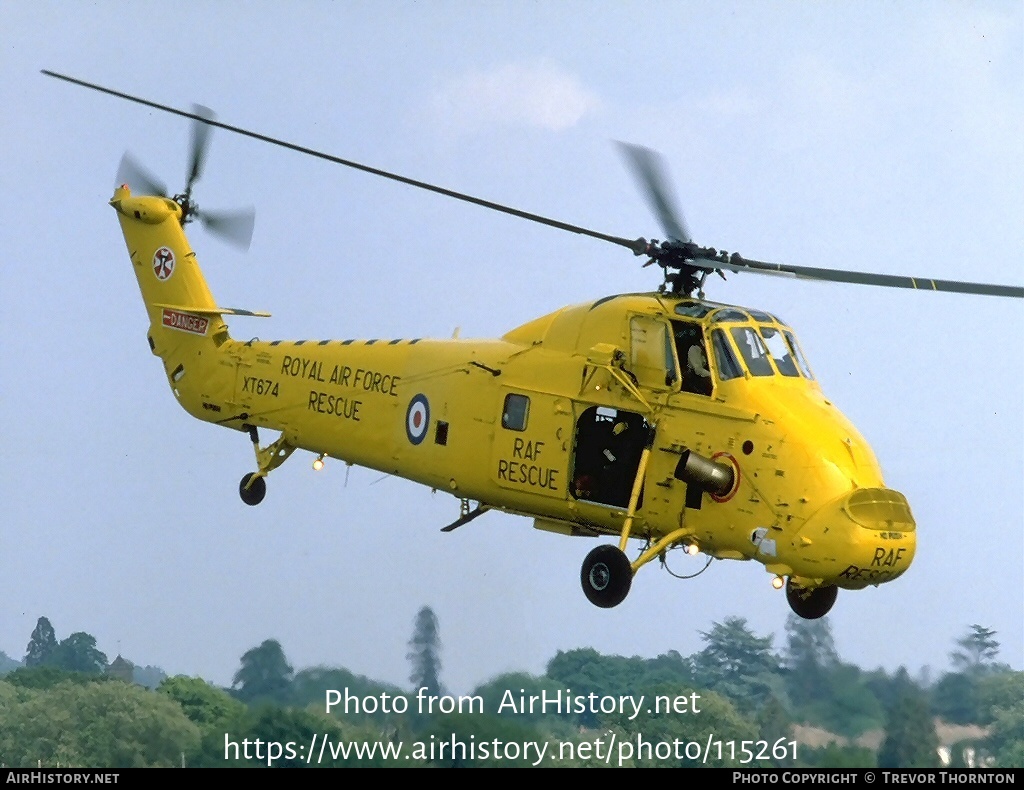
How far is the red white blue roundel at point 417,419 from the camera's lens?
22453 millimetres

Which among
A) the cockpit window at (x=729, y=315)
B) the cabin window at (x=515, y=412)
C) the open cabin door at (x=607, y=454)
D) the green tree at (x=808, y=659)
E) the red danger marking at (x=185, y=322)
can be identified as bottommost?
the green tree at (x=808, y=659)

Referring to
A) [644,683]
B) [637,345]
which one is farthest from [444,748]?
[637,345]

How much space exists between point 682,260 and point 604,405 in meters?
1.78

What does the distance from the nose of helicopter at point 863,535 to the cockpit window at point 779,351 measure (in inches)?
71.7

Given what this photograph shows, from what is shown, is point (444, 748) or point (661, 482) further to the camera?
point (444, 748)

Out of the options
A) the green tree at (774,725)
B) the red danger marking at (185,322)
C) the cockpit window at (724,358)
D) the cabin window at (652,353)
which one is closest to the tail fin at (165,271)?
the red danger marking at (185,322)

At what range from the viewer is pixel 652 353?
20.2 meters

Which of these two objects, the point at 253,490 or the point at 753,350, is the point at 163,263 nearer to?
the point at 253,490

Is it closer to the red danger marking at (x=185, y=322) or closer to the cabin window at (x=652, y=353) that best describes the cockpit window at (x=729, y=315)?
the cabin window at (x=652, y=353)

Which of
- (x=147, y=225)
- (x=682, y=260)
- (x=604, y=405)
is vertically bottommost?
(x=604, y=405)

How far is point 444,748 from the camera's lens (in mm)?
21859

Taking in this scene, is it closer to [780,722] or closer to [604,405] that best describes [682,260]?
[604,405]

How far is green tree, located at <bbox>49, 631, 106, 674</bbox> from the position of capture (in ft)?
88.9
